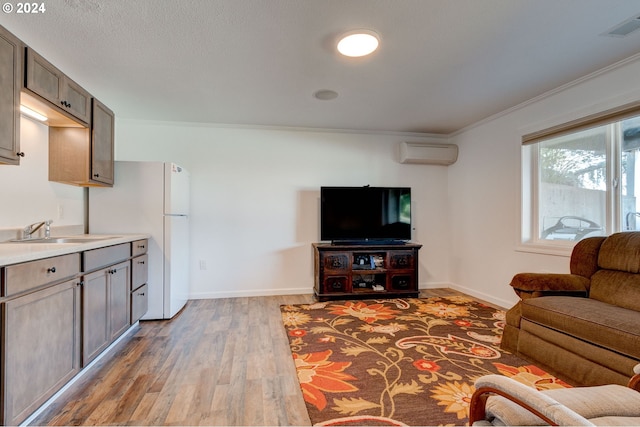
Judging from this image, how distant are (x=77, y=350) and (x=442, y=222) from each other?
4.46 meters

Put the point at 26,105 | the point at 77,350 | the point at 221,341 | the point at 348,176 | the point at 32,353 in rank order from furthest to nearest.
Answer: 1. the point at 348,176
2. the point at 221,341
3. the point at 26,105
4. the point at 77,350
5. the point at 32,353

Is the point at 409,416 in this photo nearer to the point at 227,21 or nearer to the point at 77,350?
the point at 77,350

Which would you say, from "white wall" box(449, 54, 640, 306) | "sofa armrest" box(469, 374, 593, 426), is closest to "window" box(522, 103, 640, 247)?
"white wall" box(449, 54, 640, 306)

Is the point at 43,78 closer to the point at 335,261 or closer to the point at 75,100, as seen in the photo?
the point at 75,100

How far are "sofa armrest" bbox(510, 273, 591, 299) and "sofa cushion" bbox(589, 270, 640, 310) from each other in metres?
0.07

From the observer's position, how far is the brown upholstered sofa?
172cm

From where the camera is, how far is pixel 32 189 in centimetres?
247

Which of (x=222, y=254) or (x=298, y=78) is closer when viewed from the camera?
(x=298, y=78)

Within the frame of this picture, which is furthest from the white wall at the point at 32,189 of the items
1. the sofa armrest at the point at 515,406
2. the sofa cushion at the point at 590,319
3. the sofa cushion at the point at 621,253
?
the sofa cushion at the point at 621,253

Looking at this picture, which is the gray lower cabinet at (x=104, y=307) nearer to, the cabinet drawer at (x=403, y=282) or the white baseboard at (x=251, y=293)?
the white baseboard at (x=251, y=293)

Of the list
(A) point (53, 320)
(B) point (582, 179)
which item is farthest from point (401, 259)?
(A) point (53, 320)

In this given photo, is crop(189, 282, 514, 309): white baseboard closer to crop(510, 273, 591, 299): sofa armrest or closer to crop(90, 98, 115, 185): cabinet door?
crop(510, 273, 591, 299): sofa armrest

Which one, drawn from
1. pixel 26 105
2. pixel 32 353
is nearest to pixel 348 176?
pixel 26 105

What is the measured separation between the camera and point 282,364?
7.31ft
